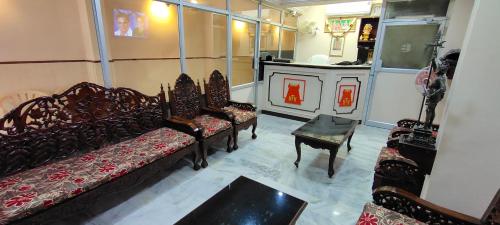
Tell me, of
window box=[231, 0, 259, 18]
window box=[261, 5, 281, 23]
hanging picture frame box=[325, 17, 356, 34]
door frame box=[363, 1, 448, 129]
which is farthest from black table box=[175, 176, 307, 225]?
hanging picture frame box=[325, 17, 356, 34]

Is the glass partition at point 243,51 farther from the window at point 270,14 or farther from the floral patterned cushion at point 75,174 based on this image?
the floral patterned cushion at point 75,174

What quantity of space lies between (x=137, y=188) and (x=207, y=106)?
4.53 ft

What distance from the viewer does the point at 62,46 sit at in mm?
2449

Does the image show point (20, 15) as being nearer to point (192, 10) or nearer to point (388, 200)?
point (192, 10)

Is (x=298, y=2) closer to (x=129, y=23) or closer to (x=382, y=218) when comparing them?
(x=129, y=23)

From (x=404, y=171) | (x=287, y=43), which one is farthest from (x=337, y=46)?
(x=404, y=171)

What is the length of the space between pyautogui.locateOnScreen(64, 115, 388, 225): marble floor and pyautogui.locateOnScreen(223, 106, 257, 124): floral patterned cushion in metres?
0.37

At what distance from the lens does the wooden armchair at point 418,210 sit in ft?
3.57

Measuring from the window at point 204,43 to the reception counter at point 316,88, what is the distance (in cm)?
105

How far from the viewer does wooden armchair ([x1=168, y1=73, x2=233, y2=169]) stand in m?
2.49

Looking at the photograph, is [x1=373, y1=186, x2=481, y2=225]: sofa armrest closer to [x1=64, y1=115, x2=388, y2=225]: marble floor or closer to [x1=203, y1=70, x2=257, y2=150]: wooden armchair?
[x1=64, y1=115, x2=388, y2=225]: marble floor

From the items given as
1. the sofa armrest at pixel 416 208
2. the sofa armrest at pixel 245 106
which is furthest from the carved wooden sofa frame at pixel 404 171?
the sofa armrest at pixel 245 106

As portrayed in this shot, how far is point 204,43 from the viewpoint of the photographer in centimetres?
367

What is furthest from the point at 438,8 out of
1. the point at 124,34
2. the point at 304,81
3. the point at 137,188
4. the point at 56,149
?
the point at 56,149
